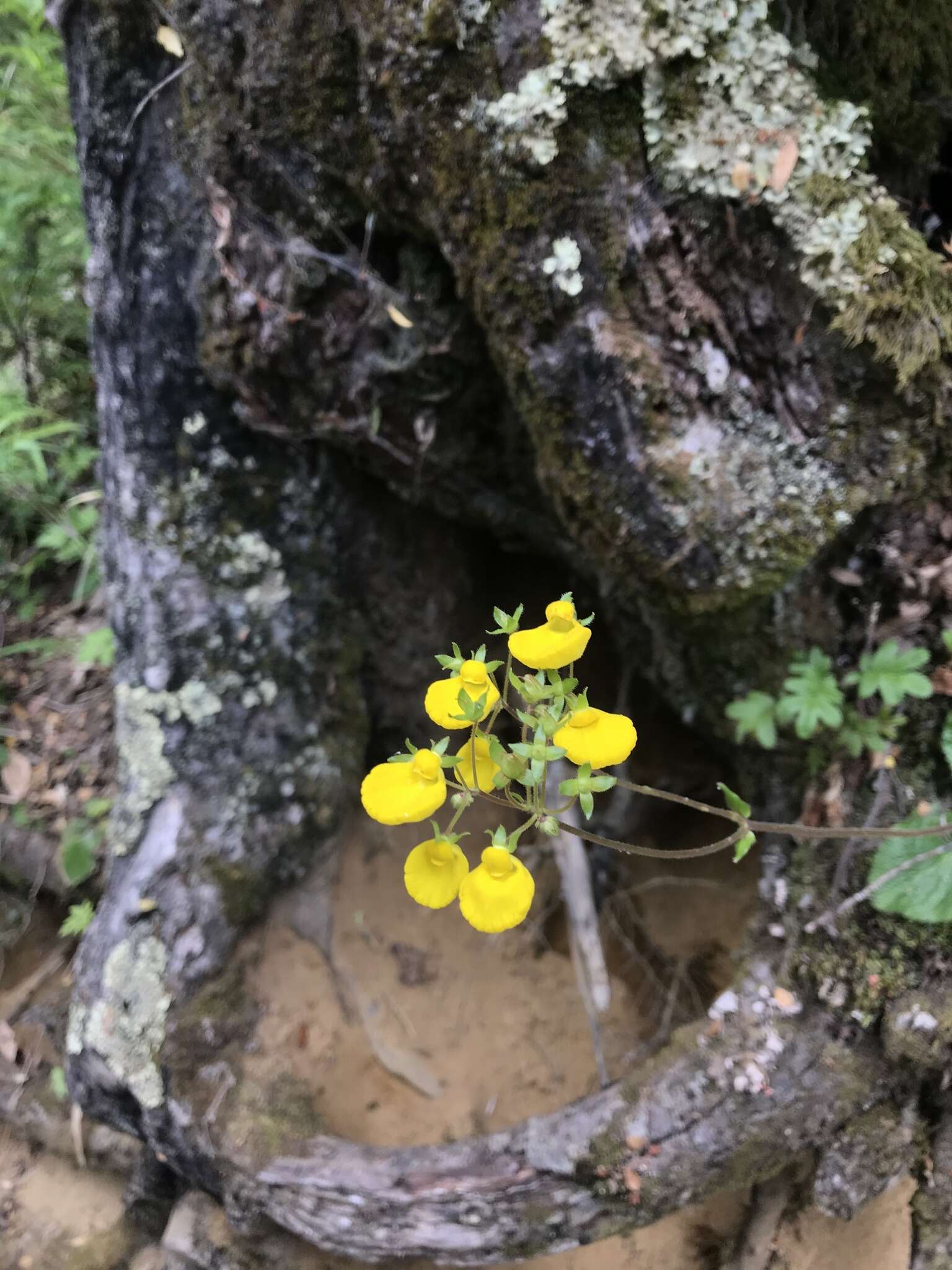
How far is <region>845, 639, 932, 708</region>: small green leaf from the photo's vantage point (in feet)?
5.84

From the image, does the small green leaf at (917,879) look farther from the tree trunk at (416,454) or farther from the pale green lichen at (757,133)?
the pale green lichen at (757,133)

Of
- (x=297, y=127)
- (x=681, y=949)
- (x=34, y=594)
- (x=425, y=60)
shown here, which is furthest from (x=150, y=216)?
(x=681, y=949)

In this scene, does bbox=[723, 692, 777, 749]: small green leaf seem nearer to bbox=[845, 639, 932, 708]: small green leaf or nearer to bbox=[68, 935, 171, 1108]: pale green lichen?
bbox=[845, 639, 932, 708]: small green leaf

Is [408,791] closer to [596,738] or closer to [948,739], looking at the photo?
[596,738]

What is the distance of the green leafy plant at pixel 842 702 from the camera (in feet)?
5.95

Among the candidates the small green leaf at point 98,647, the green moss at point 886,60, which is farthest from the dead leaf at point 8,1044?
the green moss at point 886,60

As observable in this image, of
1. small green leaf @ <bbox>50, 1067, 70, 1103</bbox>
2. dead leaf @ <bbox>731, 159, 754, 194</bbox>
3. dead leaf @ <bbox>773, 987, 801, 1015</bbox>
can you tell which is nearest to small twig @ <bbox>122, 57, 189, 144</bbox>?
dead leaf @ <bbox>731, 159, 754, 194</bbox>

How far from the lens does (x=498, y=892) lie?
1003mm

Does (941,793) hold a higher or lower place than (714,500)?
lower

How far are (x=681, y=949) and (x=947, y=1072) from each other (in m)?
0.98

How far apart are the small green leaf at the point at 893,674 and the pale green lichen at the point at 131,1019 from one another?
212 centimetres

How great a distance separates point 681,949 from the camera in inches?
104

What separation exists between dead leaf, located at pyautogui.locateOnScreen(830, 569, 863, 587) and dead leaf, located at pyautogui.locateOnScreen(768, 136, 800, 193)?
2.92 feet

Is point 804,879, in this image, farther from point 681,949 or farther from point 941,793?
point 681,949
